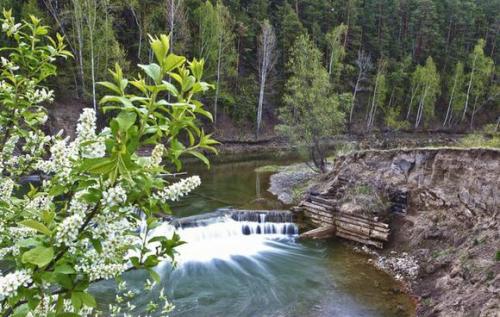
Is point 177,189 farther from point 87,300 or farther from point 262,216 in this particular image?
point 262,216

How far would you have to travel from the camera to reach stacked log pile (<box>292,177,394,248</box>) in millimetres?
13117

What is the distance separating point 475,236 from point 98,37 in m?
Answer: 28.1

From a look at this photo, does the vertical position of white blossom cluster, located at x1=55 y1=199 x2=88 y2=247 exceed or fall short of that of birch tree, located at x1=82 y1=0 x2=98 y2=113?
it falls short

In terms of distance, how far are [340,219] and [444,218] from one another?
3.66 meters

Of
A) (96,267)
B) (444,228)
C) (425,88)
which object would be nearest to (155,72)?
(96,267)

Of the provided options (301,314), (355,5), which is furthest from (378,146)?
(355,5)

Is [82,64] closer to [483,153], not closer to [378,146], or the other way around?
[378,146]

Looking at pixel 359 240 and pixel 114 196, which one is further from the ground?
pixel 114 196

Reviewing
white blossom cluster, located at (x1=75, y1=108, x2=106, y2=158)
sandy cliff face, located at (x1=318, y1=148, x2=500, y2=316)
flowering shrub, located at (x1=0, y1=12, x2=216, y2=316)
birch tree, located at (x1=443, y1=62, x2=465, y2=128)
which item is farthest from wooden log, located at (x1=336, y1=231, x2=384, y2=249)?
birch tree, located at (x1=443, y1=62, x2=465, y2=128)

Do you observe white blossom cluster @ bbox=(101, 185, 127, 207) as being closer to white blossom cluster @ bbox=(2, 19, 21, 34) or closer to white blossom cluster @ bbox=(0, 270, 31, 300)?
white blossom cluster @ bbox=(0, 270, 31, 300)

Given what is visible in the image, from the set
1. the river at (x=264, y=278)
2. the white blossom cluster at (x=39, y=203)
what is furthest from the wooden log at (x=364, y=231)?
the white blossom cluster at (x=39, y=203)

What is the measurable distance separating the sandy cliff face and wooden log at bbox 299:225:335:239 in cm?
205

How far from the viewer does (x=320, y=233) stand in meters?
14.2

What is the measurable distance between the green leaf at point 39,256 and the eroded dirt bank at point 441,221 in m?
7.79
